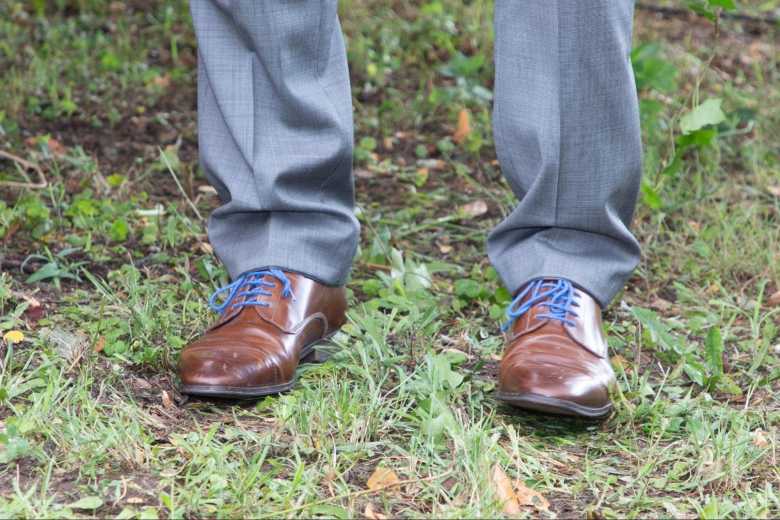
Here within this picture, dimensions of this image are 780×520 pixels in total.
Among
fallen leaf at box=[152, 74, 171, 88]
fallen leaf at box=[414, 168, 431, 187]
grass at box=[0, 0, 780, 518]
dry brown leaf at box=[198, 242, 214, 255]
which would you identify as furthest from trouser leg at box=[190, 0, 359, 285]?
fallen leaf at box=[152, 74, 171, 88]

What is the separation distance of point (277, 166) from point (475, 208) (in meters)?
0.89

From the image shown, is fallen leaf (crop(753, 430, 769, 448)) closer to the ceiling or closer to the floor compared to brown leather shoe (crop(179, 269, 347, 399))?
closer to the floor

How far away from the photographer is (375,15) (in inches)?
147

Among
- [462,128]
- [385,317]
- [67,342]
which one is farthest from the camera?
[462,128]

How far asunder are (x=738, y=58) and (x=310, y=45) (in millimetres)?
2275

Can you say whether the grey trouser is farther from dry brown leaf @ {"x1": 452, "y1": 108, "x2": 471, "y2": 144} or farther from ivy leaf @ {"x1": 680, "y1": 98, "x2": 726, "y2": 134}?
dry brown leaf @ {"x1": 452, "y1": 108, "x2": 471, "y2": 144}

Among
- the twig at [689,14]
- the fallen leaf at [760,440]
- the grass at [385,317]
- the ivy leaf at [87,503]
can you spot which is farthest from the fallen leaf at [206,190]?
the twig at [689,14]

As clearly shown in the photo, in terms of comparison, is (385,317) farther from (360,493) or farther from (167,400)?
(360,493)

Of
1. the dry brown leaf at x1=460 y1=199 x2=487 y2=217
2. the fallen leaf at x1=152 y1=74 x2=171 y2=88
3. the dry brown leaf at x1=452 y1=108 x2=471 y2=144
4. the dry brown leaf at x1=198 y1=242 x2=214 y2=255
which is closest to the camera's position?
the dry brown leaf at x1=198 y1=242 x2=214 y2=255

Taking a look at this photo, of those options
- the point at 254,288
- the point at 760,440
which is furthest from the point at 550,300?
the point at 254,288

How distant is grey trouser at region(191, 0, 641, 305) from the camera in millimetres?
1559

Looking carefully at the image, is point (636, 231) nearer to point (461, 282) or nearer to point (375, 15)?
point (461, 282)

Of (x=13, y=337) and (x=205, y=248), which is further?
(x=205, y=248)

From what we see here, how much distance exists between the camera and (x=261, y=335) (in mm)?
1582
